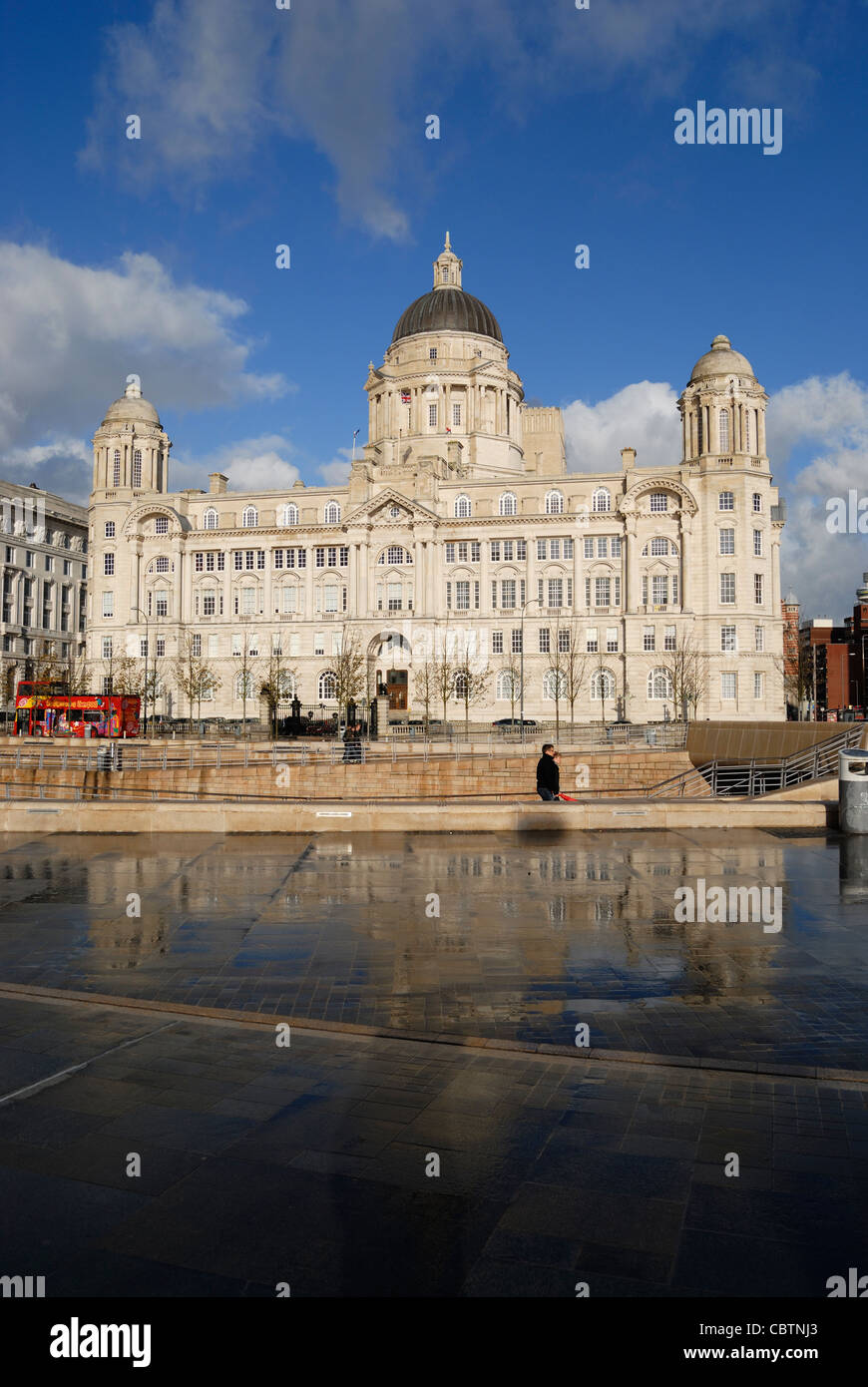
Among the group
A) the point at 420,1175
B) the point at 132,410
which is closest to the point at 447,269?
the point at 132,410

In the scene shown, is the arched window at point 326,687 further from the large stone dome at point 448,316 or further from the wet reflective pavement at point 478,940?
the wet reflective pavement at point 478,940

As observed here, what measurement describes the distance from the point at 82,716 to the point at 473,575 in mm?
36576

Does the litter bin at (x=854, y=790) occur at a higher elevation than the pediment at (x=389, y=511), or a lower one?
lower

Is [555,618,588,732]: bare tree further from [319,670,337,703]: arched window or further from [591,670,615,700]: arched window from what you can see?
[319,670,337,703]: arched window

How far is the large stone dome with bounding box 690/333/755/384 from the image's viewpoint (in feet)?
250

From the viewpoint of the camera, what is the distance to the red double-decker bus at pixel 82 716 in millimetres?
52750

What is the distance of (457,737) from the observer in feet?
158

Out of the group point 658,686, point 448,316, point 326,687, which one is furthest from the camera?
point 448,316

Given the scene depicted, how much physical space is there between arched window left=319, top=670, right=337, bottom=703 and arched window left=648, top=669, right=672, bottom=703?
2687cm

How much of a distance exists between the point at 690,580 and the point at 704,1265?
245 ft

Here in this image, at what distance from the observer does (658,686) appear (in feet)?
245

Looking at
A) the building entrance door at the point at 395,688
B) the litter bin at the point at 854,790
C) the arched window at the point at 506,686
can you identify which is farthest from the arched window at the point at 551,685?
the litter bin at the point at 854,790

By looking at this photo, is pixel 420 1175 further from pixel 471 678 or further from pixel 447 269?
pixel 447 269

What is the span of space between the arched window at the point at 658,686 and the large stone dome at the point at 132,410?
53.4 metres
